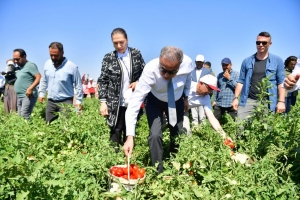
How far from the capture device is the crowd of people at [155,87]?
9.93ft

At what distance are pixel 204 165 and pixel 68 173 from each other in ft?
3.64

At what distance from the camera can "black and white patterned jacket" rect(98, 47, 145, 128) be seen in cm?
371

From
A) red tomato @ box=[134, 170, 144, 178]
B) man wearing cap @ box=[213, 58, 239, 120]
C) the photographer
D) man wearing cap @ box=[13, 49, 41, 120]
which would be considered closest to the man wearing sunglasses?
man wearing cap @ box=[213, 58, 239, 120]

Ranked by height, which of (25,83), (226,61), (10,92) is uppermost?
(226,61)

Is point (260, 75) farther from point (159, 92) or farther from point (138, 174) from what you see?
point (138, 174)

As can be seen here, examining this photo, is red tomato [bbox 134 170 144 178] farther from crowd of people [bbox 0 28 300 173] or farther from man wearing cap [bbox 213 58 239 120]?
man wearing cap [bbox 213 58 239 120]

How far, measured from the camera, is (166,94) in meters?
3.24

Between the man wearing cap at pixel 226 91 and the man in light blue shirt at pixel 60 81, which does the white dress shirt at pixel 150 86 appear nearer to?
the man in light blue shirt at pixel 60 81

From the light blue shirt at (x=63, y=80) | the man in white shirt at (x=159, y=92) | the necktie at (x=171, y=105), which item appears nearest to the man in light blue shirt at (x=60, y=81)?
the light blue shirt at (x=63, y=80)

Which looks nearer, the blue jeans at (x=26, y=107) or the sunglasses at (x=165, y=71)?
the sunglasses at (x=165, y=71)

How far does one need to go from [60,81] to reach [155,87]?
2.19 metres

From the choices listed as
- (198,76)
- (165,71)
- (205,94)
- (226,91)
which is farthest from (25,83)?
(226,91)

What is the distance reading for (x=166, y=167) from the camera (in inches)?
99.7

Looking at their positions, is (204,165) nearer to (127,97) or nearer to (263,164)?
(263,164)
